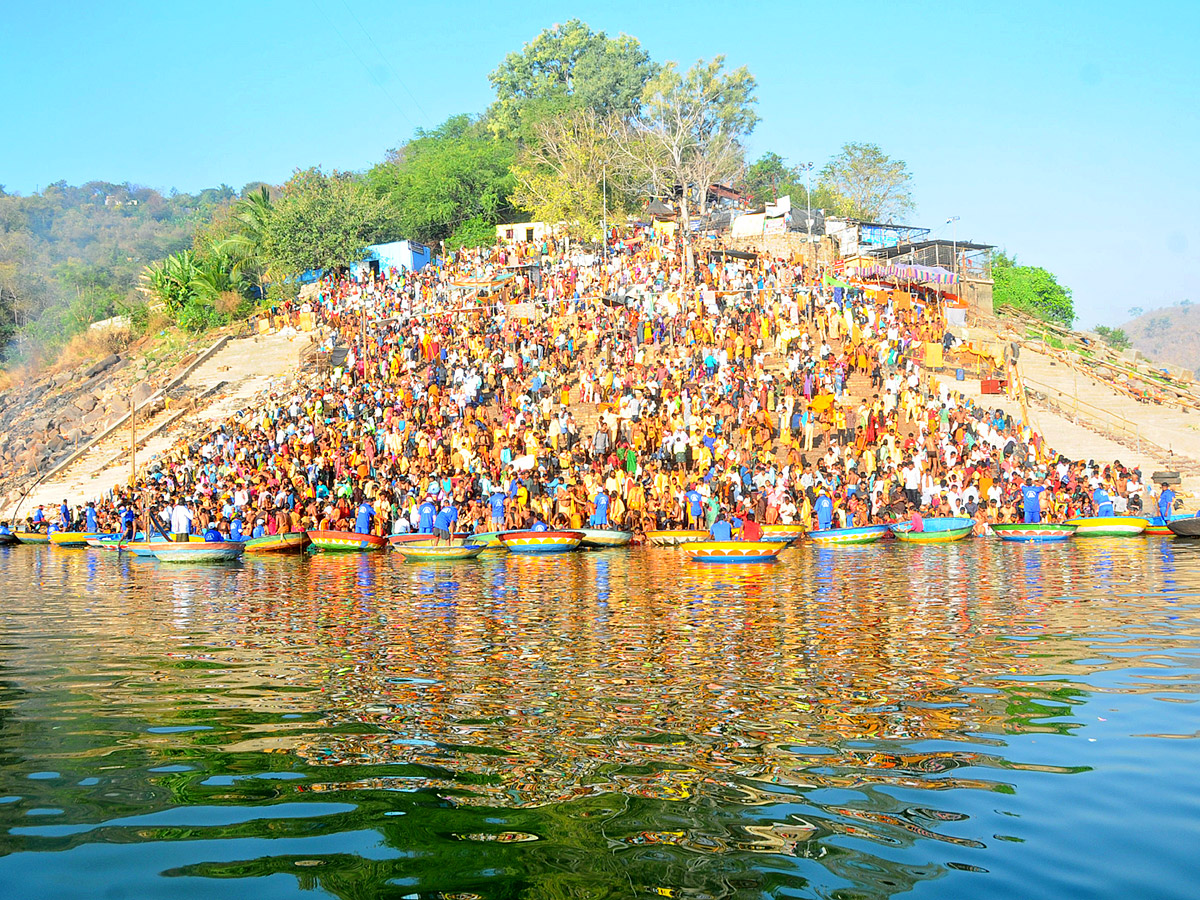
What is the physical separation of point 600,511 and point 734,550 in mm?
6035

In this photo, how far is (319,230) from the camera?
5591 cm

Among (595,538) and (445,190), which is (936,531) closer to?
(595,538)

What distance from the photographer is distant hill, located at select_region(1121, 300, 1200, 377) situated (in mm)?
176000

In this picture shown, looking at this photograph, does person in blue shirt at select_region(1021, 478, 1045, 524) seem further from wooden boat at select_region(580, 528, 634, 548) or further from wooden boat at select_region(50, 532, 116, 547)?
wooden boat at select_region(50, 532, 116, 547)

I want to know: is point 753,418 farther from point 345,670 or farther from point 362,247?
point 362,247

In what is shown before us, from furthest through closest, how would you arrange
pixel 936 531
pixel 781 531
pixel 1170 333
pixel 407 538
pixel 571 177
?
pixel 1170 333 < pixel 571 177 < pixel 936 531 < pixel 407 538 < pixel 781 531

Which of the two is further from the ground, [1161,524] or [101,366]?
[101,366]

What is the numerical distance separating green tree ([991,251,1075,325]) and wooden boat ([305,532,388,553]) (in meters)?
59.3

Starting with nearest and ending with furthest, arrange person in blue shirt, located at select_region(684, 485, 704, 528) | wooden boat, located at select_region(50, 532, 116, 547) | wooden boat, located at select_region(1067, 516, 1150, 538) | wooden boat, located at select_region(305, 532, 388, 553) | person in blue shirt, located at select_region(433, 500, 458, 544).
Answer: wooden boat, located at select_region(1067, 516, 1150, 538) → person in blue shirt, located at select_region(433, 500, 458, 544) → person in blue shirt, located at select_region(684, 485, 704, 528) → wooden boat, located at select_region(305, 532, 388, 553) → wooden boat, located at select_region(50, 532, 116, 547)

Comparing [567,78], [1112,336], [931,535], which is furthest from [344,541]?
[1112,336]

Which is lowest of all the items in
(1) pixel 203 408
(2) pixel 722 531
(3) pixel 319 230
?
(2) pixel 722 531

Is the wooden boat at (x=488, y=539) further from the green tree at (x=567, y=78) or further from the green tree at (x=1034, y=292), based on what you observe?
the green tree at (x=1034, y=292)

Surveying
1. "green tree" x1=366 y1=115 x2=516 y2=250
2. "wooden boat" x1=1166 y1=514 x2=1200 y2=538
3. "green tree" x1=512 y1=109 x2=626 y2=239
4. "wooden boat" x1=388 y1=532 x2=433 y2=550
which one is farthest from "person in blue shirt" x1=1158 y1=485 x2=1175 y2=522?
"green tree" x1=366 y1=115 x2=516 y2=250

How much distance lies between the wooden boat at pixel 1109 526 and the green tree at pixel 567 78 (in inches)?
2025
